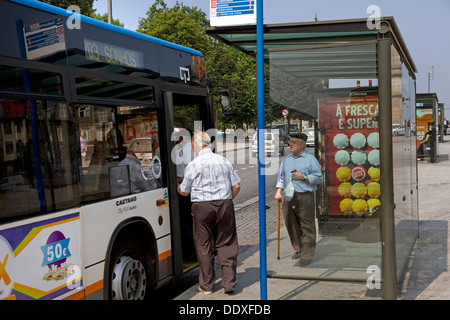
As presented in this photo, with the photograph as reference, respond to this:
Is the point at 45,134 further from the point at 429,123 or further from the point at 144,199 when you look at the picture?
the point at 429,123

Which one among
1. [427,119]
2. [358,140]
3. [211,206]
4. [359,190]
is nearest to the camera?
[211,206]

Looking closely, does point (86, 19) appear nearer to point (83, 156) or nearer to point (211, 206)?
point (83, 156)

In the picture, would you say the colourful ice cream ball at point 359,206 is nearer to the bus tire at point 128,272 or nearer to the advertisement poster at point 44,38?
the bus tire at point 128,272

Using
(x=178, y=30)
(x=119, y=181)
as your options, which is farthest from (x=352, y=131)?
(x=178, y=30)

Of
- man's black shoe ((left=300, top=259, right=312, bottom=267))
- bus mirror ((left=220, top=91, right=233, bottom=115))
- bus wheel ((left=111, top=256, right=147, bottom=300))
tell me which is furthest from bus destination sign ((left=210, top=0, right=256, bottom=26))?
bus mirror ((left=220, top=91, right=233, bottom=115))

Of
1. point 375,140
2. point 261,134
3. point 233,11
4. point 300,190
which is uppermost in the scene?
point 233,11

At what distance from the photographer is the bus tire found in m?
5.24

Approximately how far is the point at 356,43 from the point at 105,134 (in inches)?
102

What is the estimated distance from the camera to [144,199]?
5730mm

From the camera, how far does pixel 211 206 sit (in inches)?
229

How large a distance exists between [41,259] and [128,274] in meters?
1.44

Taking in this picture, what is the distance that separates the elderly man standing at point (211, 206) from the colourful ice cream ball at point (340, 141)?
2.48m

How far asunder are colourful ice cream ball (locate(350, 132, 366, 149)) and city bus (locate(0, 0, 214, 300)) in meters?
2.45

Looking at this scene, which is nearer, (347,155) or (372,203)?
(372,203)
